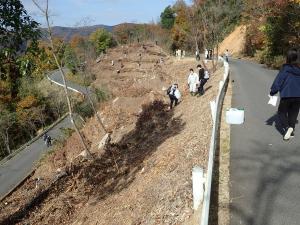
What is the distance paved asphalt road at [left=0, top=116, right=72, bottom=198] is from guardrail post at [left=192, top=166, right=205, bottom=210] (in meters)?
22.8

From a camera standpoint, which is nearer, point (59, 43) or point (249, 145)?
point (249, 145)

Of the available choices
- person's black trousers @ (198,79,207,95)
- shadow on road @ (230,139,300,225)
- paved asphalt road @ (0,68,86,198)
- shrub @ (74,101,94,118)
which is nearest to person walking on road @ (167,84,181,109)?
person's black trousers @ (198,79,207,95)

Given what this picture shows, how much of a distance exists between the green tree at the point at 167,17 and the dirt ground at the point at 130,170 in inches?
2122

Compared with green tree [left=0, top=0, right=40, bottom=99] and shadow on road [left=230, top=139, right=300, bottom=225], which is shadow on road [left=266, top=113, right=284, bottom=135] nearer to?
shadow on road [left=230, top=139, right=300, bottom=225]

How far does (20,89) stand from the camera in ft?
183

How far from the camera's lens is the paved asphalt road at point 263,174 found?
6.15 metres

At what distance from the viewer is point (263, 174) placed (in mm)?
7609

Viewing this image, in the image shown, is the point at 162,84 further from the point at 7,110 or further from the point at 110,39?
the point at 110,39

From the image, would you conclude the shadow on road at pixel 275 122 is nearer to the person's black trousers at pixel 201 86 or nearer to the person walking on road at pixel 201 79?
the person walking on road at pixel 201 79

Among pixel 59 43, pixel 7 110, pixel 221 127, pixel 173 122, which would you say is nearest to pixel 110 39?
pixel 7 110

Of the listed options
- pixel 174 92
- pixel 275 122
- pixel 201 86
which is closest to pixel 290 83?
pixel 275 122

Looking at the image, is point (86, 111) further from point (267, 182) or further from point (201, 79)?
point (267, 182)

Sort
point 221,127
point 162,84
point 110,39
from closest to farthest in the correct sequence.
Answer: point 221,127
point 162,84
point 110,39

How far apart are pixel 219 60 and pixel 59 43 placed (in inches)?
613
